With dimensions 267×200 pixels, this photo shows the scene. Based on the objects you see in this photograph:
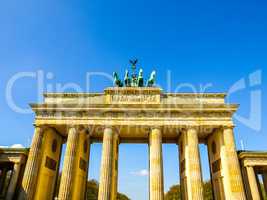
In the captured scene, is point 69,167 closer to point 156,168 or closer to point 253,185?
point 156,168

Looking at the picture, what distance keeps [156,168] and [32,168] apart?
1457cm

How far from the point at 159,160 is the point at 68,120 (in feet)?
41.5

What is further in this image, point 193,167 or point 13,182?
point 13,182

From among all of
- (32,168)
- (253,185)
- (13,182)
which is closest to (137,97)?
(32,168)

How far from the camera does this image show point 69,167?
24.0 m

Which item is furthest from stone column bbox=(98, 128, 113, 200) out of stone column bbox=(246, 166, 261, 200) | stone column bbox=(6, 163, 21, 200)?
stone column bbox=(246, 166, 261, 200)

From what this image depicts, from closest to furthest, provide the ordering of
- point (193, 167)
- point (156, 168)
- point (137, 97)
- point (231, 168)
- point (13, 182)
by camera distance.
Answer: point (231, 168) < point (156, 168) < point (193, 167) < point (13, 182) < point (137, 97)

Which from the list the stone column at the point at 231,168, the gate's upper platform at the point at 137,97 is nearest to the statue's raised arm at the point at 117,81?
the gate's upper platform at the point at 137,97

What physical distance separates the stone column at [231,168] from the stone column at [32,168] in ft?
74.0

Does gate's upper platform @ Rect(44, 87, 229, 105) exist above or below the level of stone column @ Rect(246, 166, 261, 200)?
above

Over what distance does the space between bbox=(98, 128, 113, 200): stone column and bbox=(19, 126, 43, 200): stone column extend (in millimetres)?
7812

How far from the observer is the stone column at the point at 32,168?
2238cm

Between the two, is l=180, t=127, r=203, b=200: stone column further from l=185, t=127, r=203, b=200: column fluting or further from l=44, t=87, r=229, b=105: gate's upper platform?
l=44, t=87, r=229, b=105: gate's upper platform

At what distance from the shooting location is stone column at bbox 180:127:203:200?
73.9 feet
